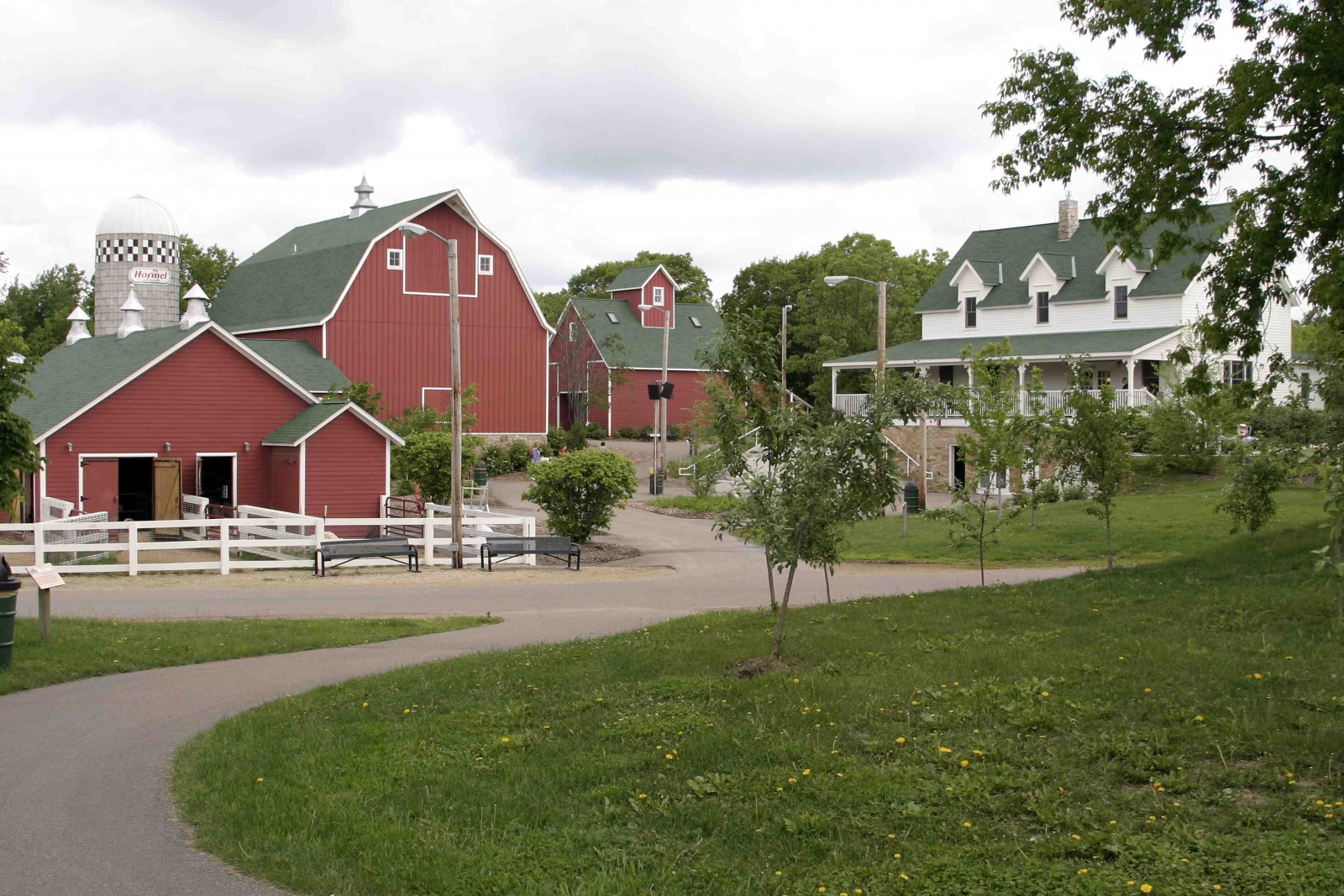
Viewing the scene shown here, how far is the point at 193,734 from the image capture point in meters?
10.1

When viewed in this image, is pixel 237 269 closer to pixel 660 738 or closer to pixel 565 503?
pixel 565 503

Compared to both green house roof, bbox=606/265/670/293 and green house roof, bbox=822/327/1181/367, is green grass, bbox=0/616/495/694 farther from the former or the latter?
green house roof, bbox=606/265/670/293

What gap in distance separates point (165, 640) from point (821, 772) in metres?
9.61

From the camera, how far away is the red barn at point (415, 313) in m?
46.7

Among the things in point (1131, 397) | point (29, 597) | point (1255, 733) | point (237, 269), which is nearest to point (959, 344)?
point (1131, 397)

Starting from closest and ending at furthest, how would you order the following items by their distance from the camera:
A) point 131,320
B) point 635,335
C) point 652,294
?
point 131,320
point 635,335
point 652,294

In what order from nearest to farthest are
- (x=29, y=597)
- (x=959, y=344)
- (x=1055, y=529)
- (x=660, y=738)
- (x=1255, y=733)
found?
(x=1255, y=733), (x=660, y=738), (x=29, y=597), (x=1055, y=529), (x=959, y=344)

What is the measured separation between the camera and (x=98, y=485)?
30.1 metres

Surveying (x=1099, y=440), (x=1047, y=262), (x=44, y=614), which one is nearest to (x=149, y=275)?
(x=1047, y=262)

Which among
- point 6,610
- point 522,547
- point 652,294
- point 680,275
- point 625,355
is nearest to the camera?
point 6,610

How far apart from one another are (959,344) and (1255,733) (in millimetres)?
43734

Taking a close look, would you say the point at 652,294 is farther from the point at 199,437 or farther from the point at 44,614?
the point at 44,614

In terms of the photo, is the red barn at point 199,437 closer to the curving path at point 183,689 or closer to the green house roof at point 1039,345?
the curving path at point 183,689

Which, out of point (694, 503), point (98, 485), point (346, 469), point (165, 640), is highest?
point (346, 469)
